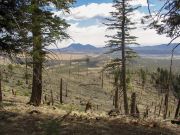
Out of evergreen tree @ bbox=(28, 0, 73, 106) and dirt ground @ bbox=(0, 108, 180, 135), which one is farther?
evergreen tree @ bbox=(28, 0, 73, 106)

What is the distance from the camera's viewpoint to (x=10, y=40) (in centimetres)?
1406

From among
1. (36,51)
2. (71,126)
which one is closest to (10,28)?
(36,51)

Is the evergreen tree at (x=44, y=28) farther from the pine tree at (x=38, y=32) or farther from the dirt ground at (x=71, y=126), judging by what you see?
the dirt ground at (x=71, y=126)

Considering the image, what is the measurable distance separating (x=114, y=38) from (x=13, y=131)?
25.6m

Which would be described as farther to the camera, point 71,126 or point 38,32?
point 38,32

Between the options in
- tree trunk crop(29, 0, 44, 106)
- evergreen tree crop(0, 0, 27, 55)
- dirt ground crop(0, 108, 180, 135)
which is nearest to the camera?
dirt ground crop(0, 108, 180, 135)

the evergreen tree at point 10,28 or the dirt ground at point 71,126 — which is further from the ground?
the evergreen tree at point 10,28

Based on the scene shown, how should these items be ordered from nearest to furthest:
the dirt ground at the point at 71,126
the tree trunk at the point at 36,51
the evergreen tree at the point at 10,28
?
the dirt ground at the point at 71,126 → the evergreen tree at the point at 10,28 → the tree trunk at the point at 36,51

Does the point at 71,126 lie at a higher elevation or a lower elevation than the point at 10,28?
lower

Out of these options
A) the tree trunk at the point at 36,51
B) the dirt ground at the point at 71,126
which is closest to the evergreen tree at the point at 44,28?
the tree trunk at the point at 36,51

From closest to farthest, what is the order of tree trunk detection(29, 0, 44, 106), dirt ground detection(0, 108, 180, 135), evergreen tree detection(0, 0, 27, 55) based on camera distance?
dirt ground detection(0, 108, 180, 135) < evergreen tree detection(0, 0, 27, 55) < tree trunk detection(29, 0, 44, 106)

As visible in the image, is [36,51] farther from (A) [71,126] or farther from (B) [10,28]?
(A) [71,126]

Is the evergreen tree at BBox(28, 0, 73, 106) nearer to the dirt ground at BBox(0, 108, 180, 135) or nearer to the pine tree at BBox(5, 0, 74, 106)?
the pine tree at BBox(5, 0, 74, 106)

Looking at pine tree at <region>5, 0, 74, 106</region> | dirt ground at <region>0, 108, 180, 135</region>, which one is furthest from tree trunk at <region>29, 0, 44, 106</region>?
dirt ground at <region>0, 108, 180, 135</region>
